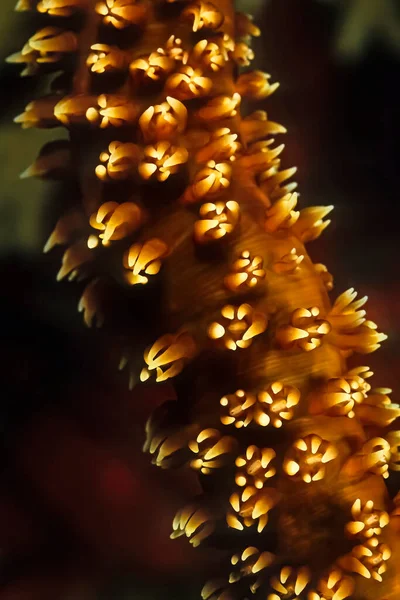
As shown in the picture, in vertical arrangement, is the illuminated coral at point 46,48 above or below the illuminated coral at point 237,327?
above

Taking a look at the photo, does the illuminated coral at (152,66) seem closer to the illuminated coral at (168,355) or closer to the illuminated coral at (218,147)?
the illuminated coral at (218,147)

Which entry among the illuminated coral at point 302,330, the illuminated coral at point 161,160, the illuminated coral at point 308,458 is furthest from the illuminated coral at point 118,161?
the illuminated coral at point 308,458

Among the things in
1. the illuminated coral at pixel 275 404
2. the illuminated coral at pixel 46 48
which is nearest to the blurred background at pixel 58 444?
the illuminated coral at pixel 46 48

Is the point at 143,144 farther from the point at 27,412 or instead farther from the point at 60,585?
the point at 60,585

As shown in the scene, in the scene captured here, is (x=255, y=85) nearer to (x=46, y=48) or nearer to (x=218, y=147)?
(x=218, y=147)

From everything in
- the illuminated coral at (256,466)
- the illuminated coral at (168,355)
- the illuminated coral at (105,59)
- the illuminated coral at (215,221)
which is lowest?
the illuminated coral at (256,466)

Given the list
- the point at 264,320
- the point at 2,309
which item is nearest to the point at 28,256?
the point at 2,309

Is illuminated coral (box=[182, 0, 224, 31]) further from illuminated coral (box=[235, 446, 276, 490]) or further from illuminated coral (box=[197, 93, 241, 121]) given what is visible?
illuminated coral (box=[235, 446, 276, 490])

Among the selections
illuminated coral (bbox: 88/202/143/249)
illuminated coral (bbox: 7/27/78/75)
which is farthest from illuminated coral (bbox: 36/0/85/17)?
illuminated coral (bbox: 88/202/143/249)

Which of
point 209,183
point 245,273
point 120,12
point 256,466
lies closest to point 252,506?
point 256,466
